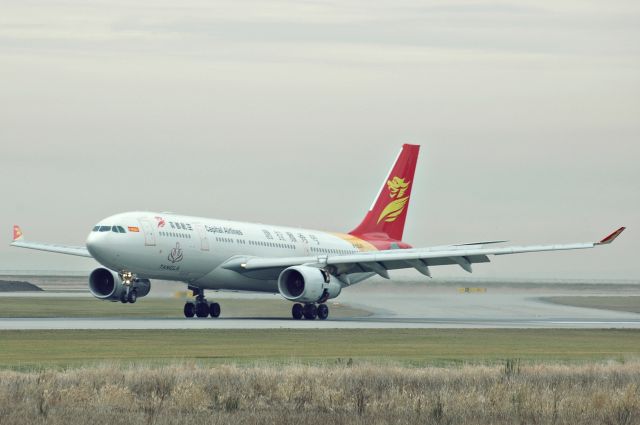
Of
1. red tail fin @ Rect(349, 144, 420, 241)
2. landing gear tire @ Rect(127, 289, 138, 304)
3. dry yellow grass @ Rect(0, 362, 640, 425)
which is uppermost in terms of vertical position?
red tail fin @ Rect(349, 144, 420, 241)

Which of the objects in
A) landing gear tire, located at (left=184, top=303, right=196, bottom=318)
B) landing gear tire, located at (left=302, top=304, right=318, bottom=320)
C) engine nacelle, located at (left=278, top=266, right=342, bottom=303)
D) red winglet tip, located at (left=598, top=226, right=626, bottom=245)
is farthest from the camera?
landing gear tire, located at (left=184, top=303, right=196, bottom=318)

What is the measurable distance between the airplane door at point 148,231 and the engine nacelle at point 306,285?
21.6ft

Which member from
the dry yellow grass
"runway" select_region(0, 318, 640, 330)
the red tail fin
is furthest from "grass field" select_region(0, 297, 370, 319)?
the dry yellow grass

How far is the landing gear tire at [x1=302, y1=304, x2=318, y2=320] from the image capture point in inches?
2275

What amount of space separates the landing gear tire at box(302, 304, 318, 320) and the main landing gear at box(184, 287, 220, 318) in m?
4.43

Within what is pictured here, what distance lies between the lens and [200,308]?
58875 millimetres

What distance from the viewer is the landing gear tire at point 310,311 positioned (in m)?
57.8

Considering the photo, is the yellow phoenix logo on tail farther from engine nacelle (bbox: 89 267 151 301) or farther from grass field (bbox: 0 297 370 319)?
engine nacelle (bbox: 89 267 151 301)

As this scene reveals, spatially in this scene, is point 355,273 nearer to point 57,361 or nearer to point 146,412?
point 57,361

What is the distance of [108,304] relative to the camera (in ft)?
242

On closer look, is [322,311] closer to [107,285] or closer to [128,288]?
[128,288]

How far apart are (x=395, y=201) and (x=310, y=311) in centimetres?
1613

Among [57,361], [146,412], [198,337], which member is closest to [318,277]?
[198,337]

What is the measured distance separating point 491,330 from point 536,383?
21947mm
